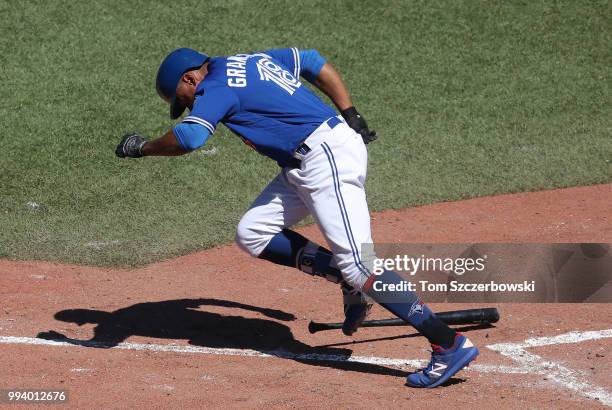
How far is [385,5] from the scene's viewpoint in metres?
11.2

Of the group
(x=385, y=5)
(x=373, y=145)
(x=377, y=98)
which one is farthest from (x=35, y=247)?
(x=385, y=5)

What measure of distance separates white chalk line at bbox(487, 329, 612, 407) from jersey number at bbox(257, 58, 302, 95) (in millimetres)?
1793

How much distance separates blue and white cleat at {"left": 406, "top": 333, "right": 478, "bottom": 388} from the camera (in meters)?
5.09

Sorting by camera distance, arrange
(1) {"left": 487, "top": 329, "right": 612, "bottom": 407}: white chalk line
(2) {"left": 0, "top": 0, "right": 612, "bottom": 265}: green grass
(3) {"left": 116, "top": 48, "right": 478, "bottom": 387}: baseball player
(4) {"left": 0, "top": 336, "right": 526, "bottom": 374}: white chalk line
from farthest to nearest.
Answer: (2) {"left": 0, "top": 0, "right": 612, "bottom": 265}: green grass → (4) {"left": 0, "top": 336, "right": 526, "bottom": 374}: white chalk line → (3) {"left": 116, "top": 48, "right": 478, "bottom": 387}: baseball player → (1) {"left": 487, "top": 329, "right": 612, "bottom": 407}: white chalk line

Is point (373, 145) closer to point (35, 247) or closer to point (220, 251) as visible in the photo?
point (220, 251)

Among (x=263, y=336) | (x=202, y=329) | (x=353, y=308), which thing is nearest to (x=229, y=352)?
(x=263, y=336)

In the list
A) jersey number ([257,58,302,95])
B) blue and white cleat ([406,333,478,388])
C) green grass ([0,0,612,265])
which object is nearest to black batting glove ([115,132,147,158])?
jersey number ([257,58,302,95])

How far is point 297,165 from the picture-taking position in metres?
5.34

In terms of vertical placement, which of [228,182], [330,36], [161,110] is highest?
[330,36]

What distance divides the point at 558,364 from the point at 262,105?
6.67 ft

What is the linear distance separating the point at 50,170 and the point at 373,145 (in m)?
2.81

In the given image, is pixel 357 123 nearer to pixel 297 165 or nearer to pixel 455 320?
pixel 297 165

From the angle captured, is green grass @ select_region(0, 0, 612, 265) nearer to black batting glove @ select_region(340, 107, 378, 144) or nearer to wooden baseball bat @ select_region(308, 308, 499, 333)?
wooden baseball bat @ select_region(308, 308, 499, 333)

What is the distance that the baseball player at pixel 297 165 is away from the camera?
16.8 ft
